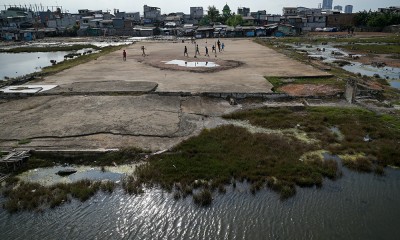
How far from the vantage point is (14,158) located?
14.2 meters

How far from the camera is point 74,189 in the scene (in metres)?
12.4

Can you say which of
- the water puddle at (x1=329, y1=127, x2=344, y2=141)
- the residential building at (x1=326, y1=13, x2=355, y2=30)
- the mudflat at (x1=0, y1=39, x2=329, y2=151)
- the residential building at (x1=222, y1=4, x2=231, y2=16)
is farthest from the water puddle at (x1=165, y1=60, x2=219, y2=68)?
the residential building at (x1=222, y1=4, x2=231, y2=16)

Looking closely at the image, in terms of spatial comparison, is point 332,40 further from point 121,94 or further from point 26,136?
point 26,136

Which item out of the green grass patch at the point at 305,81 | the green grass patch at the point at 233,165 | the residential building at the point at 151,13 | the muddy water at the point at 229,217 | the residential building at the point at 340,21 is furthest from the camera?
the residential building at the point at 151,13

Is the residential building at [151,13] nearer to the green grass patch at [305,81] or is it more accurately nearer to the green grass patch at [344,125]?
the green grass patch at [305,81]

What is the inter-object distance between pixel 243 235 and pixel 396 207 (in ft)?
19.6

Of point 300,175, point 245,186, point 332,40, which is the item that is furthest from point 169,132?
point 332,40

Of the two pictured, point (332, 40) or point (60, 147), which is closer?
point (60, 147)

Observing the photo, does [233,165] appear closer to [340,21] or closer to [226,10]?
[340,21]

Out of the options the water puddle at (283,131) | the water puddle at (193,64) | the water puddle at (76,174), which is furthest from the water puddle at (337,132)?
the water puddle at (193,64)

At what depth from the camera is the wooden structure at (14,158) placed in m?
13.9

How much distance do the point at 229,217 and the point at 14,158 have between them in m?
10.3

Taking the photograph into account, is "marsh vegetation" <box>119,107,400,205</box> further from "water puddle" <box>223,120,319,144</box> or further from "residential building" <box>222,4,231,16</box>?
"residential building" <box>222,4,231,16</box>

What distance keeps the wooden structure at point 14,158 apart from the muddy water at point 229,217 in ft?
11.6
